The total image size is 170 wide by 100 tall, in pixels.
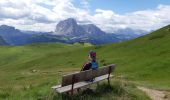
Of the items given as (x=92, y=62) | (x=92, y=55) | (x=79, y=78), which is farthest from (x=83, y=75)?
(x=92, y=55)

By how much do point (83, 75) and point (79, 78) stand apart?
403 millimetres

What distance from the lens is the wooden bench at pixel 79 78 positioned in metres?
15.4

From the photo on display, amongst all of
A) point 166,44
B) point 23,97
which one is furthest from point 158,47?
point 23,97

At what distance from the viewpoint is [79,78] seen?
16656 millimetres

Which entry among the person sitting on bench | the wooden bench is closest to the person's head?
the person sitting on bench

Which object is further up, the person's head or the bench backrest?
the person's head

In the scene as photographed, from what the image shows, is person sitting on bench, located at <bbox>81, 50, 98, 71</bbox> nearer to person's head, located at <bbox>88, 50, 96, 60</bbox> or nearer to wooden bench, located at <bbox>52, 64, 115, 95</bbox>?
person's head, located at <bbox>88, 50, 96, 60</bbox>

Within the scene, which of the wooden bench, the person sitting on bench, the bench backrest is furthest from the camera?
the person sitting on bench

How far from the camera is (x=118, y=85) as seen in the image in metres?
20.0

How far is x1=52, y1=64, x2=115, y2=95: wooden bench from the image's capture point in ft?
50.6

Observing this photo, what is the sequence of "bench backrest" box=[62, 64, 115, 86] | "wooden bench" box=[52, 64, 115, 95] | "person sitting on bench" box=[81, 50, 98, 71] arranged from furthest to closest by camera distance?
"person sitting on bench" box=[81, 50, 98, 71], "wooden bench" box=[52, 64, 115, 95], "bench backrest" box=[62, 64, 115, 86]

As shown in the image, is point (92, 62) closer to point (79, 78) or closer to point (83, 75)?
point (83, 75)

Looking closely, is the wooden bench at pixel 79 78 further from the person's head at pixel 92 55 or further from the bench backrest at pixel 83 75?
the person's head at pixel 92 55

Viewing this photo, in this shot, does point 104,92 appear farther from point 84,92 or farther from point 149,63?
point 149,63
